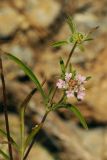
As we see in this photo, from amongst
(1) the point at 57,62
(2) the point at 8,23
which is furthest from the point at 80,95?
(2) the point at 8,23

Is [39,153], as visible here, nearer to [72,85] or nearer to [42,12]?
[72,85]

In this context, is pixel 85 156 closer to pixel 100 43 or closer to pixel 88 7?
pixel 100 43

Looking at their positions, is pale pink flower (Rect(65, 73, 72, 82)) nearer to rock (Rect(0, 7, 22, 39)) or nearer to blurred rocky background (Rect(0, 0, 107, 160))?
blurred rocky background (Rect(0, 0, 107, 160))

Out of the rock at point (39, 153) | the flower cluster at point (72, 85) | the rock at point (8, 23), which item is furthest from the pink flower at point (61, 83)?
the rock at point (8, 23)

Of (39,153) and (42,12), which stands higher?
(42,12)

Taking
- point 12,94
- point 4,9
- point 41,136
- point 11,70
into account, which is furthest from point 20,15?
point 41,136

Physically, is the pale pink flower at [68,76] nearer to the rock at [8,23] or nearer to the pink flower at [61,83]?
the pink flower at [61,83]
